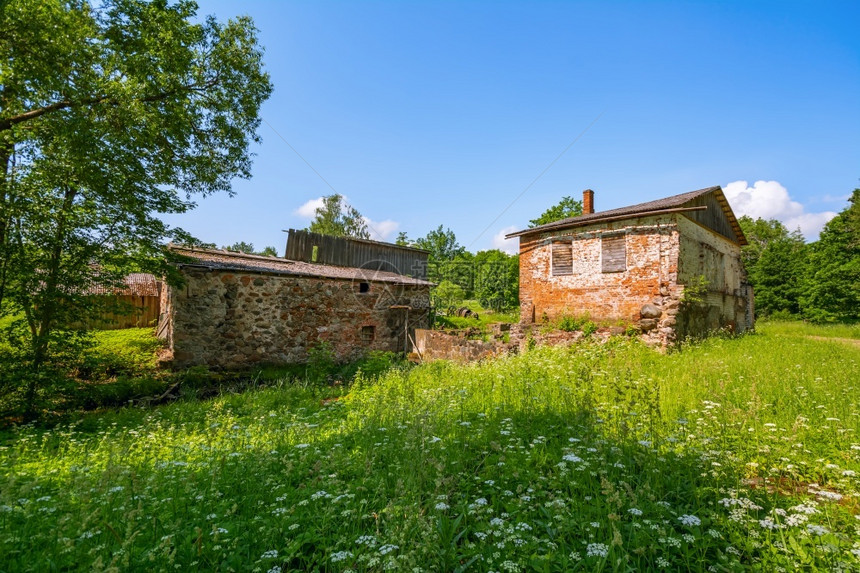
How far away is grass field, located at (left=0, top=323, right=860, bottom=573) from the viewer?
7.54ft

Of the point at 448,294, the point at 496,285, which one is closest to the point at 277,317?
the point at 448,294

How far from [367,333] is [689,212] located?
1385 cm

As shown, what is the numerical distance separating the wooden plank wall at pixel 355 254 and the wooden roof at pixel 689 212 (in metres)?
9.27

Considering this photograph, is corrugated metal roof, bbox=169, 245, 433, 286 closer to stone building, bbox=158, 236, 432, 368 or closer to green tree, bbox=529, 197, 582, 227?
stone building, bbox=158, 236, 432, 368

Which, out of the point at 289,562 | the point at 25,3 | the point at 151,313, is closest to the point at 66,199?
the point at 25,3

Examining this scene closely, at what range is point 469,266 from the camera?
117ft

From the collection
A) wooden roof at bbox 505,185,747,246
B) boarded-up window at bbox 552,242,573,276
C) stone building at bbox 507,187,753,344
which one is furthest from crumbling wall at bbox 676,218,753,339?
boarded-up window at bbox 552,242,573,276

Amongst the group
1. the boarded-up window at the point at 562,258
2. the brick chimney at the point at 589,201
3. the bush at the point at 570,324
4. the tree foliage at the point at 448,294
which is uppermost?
the brick chimney at the point at 589,201

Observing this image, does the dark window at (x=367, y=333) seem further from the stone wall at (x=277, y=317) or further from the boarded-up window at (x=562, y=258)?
the boarded-up window at (x=562, y=258)

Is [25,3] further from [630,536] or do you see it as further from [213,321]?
[630,536]

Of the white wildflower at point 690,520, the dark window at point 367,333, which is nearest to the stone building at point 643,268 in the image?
the dark window at point 367,333

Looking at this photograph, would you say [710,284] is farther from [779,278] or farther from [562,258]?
[779,278]

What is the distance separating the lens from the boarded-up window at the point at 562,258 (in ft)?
46.4

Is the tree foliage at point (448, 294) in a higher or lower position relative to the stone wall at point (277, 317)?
higher
